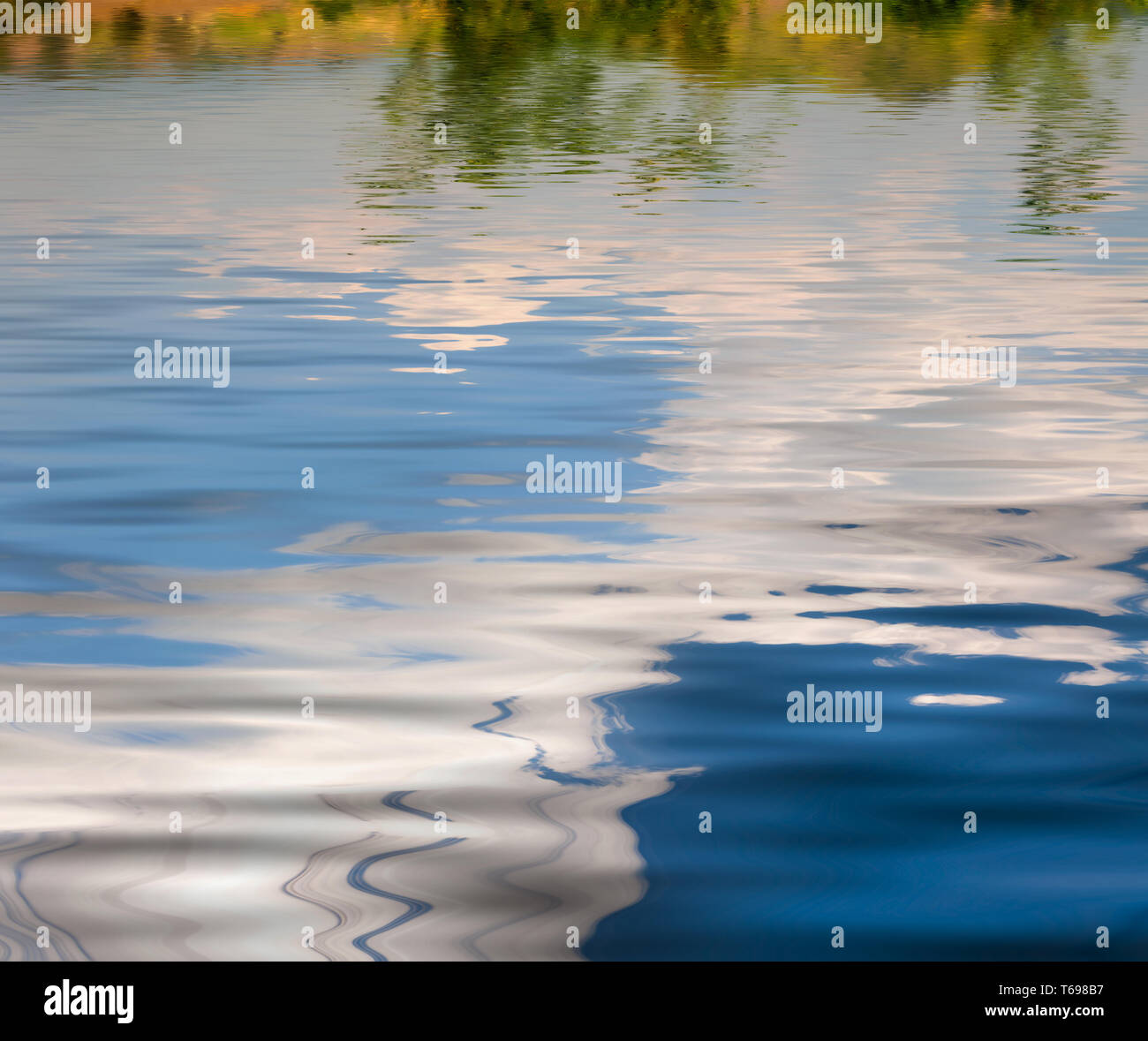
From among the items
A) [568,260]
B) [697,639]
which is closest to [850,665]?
[697,639]

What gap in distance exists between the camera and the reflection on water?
5.04 metres

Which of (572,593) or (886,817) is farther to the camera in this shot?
(572,593)

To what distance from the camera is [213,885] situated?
5.03 meters

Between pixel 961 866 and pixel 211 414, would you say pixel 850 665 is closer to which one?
pixel 961 866

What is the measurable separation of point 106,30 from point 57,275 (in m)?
64.2

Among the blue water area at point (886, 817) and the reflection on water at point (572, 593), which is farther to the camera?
the reflection on water at point (572, 593)

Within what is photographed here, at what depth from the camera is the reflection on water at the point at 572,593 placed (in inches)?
198

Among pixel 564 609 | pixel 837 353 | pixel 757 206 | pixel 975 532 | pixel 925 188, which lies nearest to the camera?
pixel 564 609

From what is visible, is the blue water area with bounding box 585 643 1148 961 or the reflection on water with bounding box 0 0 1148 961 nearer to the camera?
the blue water area with bounding box 585 643 1148 961

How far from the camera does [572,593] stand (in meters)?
7.94

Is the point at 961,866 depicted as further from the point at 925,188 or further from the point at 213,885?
the point at 925,188

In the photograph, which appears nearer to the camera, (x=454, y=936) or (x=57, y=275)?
(x=454, y=936)
